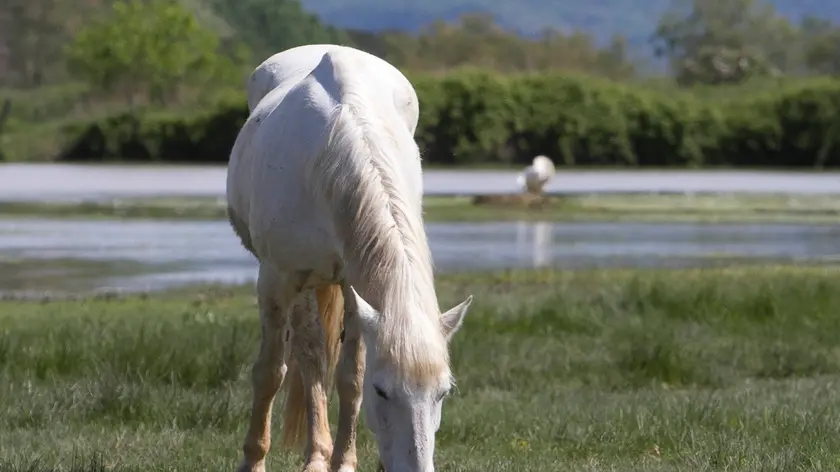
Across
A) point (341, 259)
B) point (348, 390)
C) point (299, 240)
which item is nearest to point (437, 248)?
point (348, 390)

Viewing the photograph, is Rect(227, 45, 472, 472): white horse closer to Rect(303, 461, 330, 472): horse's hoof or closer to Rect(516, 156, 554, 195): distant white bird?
Rect(303, 461, 330, 472): horse's hoof

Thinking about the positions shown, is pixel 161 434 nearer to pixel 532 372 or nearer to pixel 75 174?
pixel 532 372

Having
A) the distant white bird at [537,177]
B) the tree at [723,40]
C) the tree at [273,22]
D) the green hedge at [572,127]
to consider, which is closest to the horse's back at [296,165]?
the distant white bird at [537,177]

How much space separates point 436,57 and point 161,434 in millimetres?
41356

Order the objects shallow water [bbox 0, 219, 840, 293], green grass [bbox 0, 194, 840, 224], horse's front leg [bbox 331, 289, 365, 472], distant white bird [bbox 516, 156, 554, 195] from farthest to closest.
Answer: distant white bird [bbox 516, 156, 554, 195] < green grass [bbox 0, 194, 840, 224] < shallow water [bbox 0, 219, 840, 293] < horse's front leg [bbox 331, 289, 365, 472]

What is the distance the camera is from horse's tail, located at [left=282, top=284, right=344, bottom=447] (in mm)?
7078

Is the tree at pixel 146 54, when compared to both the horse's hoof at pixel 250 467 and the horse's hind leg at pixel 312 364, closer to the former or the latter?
the horse's hind leg at pixel 312 364

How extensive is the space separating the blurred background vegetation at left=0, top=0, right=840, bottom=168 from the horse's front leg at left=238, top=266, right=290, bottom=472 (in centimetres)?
3122

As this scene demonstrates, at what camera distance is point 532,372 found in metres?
9.59

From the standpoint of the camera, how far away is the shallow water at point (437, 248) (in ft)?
51.6

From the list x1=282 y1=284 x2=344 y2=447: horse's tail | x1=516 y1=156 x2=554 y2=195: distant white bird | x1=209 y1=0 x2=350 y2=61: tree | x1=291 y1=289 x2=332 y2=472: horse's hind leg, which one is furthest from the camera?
x1=209 y1=0 x2=350 y2=61: tree

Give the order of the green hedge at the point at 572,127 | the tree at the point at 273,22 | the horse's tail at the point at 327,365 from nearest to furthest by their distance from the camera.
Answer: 1. the horse's tail at the point at 327,365
2. the green hedge at the point at 572,127
3. the tree at the point at 273,22

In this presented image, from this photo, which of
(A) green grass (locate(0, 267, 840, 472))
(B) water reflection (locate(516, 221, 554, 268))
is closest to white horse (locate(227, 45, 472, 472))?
(A) green grass (locate(0, 267, 840, 472))

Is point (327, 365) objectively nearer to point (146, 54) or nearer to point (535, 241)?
point (535, 241)
